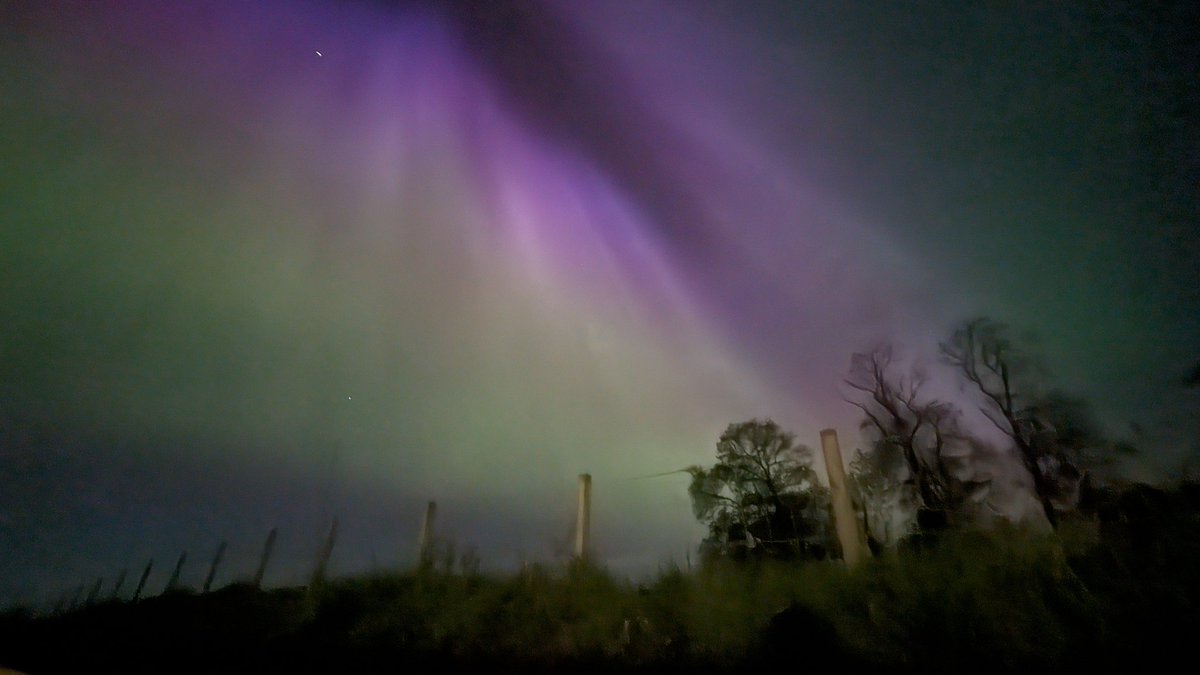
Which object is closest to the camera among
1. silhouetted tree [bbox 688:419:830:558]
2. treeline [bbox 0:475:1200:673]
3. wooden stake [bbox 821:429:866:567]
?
treeline [bbox 0:475:1200:673]

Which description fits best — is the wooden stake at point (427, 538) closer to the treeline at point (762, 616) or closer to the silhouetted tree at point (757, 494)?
the treeline at point (762, 616)

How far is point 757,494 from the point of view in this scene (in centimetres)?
1431

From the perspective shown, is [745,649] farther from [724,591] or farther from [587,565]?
[587,565]

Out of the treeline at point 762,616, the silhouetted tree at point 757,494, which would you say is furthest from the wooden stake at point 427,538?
the silhouetted tree at point 757,494

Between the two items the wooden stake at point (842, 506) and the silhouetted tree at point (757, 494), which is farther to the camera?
the silhouetted tree at point (757, 494)

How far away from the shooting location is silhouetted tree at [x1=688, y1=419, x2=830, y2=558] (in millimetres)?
12055

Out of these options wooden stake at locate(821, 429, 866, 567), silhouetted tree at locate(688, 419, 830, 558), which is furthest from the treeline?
silhouetted tree at locate(688, 419, 830, 558)

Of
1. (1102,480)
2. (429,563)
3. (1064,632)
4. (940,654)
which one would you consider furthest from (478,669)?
(1102,480)

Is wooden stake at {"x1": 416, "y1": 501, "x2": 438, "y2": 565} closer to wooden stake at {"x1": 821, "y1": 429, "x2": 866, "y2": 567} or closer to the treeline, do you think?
the treeline

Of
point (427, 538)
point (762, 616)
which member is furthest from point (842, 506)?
point (427, 538)

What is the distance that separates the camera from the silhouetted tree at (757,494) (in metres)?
12.1

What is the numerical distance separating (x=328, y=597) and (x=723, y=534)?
973 cm

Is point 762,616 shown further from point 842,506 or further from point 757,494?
point 757,494

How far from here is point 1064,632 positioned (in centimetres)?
339
